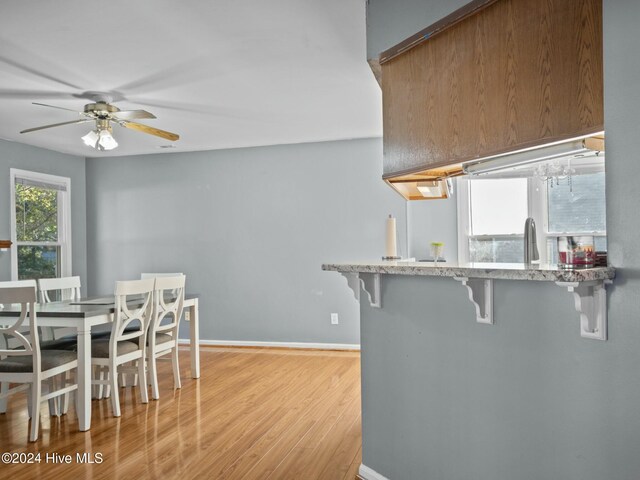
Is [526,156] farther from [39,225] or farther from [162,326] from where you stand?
[39,225]

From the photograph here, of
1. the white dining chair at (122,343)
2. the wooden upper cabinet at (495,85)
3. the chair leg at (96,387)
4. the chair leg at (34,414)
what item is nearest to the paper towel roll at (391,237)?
the wooden upper cabinet at (495,85)

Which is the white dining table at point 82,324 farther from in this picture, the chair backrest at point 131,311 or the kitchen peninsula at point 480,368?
the kitchen peninsula at point 480,368

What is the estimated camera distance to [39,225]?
6.32 m

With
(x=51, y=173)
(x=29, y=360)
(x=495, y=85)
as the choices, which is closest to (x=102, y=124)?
(x=29, y=360)

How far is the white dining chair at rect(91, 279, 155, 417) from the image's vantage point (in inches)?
148

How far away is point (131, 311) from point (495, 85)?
9.81 feet

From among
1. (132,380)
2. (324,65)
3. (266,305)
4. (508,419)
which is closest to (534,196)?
(324,65)

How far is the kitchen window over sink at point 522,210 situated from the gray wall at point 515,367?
2668mm

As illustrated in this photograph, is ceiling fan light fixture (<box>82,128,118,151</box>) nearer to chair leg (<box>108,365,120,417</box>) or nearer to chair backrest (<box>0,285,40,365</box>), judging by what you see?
chair backrest (<box>0,285,40,365</box>)

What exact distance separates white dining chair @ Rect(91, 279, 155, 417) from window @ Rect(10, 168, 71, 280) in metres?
2.55

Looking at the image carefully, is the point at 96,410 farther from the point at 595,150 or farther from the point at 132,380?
the point at 595,150

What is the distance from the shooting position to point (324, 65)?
3.67 meters

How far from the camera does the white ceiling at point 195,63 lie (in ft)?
9.31

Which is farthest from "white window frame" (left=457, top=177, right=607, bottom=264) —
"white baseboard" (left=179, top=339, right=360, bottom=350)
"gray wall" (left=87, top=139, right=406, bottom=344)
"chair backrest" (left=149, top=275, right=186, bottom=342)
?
"chair backrest" (left=149, top=275, right=186, bottom=342)
